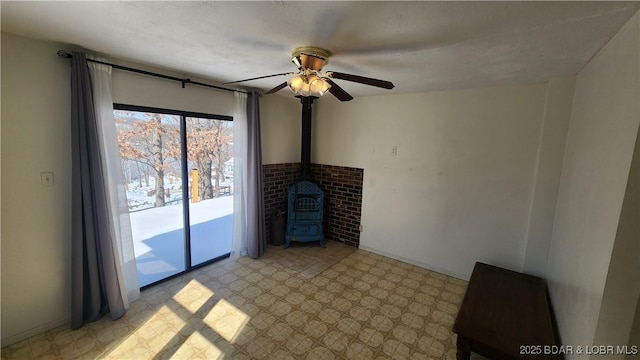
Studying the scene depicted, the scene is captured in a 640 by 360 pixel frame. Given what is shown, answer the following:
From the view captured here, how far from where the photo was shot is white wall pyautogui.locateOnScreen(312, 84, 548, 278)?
2.76m

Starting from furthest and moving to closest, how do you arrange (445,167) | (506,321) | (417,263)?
(417,263), (445,167), (506,321)

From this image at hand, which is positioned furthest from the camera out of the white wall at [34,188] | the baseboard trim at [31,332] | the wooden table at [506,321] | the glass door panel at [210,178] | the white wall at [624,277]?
the glass door panel at [210,178]

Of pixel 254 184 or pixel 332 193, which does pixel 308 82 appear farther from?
pixel 332 193

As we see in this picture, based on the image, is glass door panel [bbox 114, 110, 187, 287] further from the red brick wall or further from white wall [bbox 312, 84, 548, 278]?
white wall [bbox 312, 84, 548, 278]

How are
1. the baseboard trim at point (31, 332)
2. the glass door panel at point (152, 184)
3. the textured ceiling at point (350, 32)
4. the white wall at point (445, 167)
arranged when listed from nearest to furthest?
the textured ceiling at point (350, 32)
the baseboard trim at point (31, 332)
the glass door panel at point (152, 184)
the white wall at point (445, 167)

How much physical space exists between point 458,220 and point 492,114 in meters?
1.25

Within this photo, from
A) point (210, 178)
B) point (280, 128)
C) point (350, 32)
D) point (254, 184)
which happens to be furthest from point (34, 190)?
point (280, 128)

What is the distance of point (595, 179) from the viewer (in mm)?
1539

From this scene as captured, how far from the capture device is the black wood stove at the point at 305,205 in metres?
3.92

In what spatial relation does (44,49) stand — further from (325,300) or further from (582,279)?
(582,279)

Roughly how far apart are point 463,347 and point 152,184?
10.3 ft

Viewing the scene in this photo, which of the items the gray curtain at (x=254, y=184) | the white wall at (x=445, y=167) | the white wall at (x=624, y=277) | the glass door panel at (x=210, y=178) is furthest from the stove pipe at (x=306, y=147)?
the white wall at (x=624, y=277)

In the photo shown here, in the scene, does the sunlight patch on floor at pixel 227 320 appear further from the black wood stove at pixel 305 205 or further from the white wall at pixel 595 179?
the white wall at pixel 595 179

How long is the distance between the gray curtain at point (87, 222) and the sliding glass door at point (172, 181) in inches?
11.6
